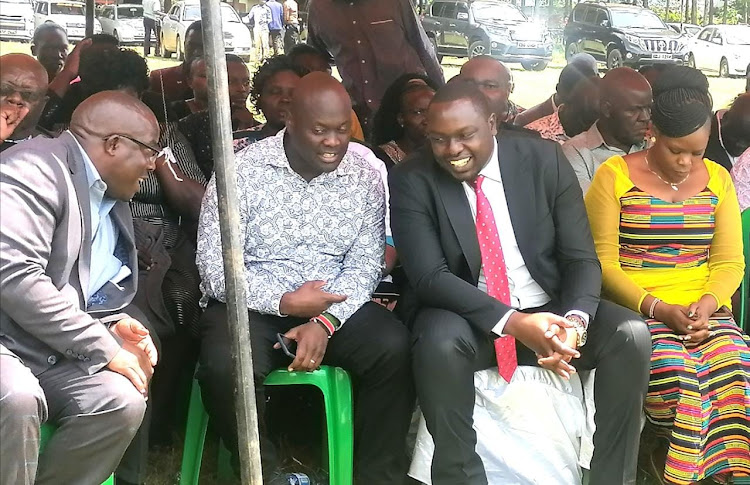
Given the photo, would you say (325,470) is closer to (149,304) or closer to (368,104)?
(149,304)

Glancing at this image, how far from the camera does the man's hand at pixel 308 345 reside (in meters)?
3.12

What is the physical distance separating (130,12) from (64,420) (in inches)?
223

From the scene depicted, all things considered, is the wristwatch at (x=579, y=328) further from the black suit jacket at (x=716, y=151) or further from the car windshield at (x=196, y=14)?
the car windshield at (x=196, y=14)

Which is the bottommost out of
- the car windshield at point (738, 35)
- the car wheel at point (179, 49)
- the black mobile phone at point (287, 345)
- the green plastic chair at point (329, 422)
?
the green plastic chair at point (329, 422)

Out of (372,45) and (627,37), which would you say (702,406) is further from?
(627,37)

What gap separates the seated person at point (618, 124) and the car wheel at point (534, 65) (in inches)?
175

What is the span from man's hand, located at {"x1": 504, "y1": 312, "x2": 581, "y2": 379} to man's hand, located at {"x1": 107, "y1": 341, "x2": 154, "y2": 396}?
1.22 metres

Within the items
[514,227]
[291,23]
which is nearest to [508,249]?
[514,227]

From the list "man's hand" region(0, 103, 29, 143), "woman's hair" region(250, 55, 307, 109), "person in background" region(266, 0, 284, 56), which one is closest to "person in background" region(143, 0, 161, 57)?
"person in background" region(266, 0, 284, 56)

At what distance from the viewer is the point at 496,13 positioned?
8.84m

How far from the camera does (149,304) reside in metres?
3.30

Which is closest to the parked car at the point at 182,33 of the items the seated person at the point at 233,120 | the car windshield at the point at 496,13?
the seated person at the point at 233,120

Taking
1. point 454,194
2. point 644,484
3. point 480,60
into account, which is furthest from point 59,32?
point 644,484

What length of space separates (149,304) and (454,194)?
119 cm
